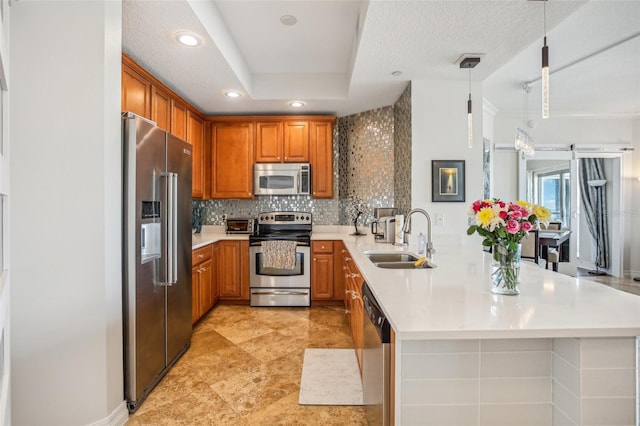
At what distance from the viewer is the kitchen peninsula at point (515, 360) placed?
38.2 inches

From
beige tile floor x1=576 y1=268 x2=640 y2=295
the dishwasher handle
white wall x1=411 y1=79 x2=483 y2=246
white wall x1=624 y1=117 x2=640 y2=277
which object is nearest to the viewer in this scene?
the dishwasher handle

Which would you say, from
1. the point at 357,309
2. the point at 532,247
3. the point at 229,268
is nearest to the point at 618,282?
the point at 532,247

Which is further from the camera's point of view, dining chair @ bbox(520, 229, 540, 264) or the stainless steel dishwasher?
dining chair @ bbox(520, 229, 540, 264)

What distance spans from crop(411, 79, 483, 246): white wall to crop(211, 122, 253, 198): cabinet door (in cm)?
214

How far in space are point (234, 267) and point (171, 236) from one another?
178cm

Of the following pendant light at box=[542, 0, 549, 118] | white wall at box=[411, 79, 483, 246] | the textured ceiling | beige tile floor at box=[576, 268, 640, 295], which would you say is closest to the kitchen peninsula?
pendant light at box=[542, 0, 549, 118]

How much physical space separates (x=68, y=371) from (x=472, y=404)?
1.94m

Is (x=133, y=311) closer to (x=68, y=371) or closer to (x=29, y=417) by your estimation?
(x=68, y=371)

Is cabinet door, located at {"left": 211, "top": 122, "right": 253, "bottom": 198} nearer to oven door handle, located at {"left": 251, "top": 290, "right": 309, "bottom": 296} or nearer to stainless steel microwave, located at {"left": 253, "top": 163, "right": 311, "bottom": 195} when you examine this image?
stainless steel microwave, located at {"left": 253, "top": 163, "right": 311, "bottom": 195}

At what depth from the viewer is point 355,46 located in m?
2.67

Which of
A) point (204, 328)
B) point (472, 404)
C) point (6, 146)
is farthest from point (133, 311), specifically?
point (472, 404)

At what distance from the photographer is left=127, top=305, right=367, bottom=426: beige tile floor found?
1849 mm

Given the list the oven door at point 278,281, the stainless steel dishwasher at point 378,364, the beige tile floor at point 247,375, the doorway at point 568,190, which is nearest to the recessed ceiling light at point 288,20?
the stainless steel dishwasher at point 378,364

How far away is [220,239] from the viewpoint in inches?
152
